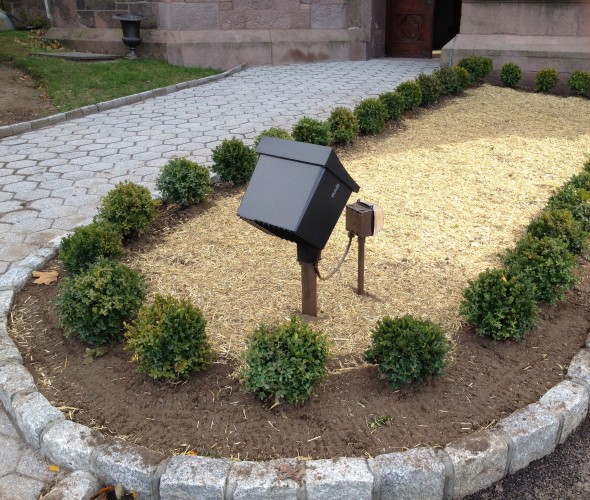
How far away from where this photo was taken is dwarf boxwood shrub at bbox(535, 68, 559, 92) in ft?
36.8

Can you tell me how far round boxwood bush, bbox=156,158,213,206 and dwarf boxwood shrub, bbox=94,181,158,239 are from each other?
0.52m

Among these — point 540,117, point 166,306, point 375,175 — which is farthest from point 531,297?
point 540,117

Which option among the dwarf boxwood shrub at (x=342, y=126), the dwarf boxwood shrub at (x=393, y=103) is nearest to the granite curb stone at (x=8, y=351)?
the dwarf boxwood shrub at (x=342, y=126)

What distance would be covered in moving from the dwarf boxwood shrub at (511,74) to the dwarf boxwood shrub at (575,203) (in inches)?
248

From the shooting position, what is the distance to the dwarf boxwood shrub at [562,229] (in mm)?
4980

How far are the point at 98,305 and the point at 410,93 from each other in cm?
683

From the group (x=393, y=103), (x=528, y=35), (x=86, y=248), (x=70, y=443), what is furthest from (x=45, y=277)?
(x=528, y=35)

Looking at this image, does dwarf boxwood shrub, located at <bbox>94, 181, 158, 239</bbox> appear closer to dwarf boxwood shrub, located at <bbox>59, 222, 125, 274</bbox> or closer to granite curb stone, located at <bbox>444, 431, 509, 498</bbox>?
dwarf boxwood shrub, located at <bbox>59, 222, 125, 274</bbox>

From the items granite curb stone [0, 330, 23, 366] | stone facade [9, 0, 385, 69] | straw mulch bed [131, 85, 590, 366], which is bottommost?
straw mulch bed [131, 85, 590, 366]

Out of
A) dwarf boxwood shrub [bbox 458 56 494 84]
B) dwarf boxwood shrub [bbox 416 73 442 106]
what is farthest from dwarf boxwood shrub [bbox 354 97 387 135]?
dwarf boxwood shrub [bbox 458 56 494 84]

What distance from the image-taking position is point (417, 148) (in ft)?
26.6

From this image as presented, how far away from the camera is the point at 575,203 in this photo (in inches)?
221

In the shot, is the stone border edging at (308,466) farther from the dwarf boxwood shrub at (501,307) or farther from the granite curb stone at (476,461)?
the dwarf boxwood shrub at (501,307)

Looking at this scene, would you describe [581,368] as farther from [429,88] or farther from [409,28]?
[409,28]
